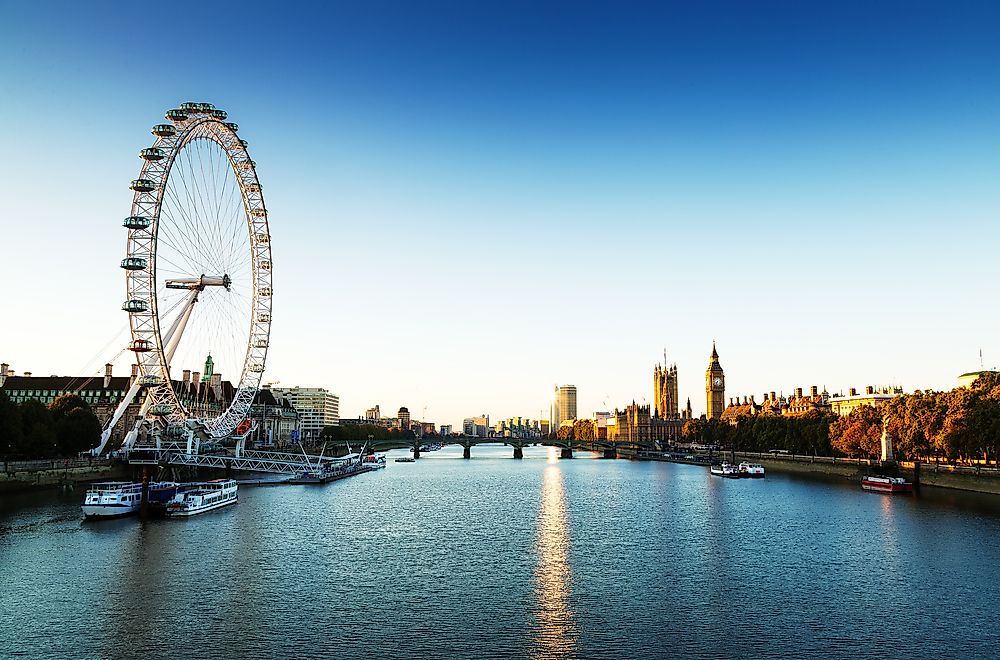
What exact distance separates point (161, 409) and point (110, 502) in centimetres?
2703

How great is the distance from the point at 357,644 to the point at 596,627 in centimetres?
971

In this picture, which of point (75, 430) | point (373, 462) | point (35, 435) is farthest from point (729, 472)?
point (35, 435)

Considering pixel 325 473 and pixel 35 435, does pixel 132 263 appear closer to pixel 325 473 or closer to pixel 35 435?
pixel 35 435

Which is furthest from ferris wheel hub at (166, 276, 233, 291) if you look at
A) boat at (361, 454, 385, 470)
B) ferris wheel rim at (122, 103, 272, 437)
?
boat at (361, 454, 385, 470)

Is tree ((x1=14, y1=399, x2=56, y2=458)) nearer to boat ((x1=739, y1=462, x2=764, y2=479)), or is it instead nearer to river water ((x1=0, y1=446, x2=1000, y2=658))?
river water ((x1=0, y1=446, x2=1000, y2=658))

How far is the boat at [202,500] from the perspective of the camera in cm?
6775

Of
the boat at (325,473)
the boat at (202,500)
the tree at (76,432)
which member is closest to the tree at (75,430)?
the tree at (76,432)

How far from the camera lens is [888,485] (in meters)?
87.8

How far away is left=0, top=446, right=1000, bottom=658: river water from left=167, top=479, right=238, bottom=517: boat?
1925 millimetres

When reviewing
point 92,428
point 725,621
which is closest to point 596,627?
point 725,621

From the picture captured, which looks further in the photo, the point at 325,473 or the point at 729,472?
the point at 729,472

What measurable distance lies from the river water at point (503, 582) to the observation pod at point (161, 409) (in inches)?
609

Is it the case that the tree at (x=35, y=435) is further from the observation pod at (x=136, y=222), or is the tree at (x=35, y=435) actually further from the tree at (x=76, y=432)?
the observation pod at (x=136, y=222)

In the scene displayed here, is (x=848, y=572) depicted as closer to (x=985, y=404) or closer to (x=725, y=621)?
(x=725, y=621)
